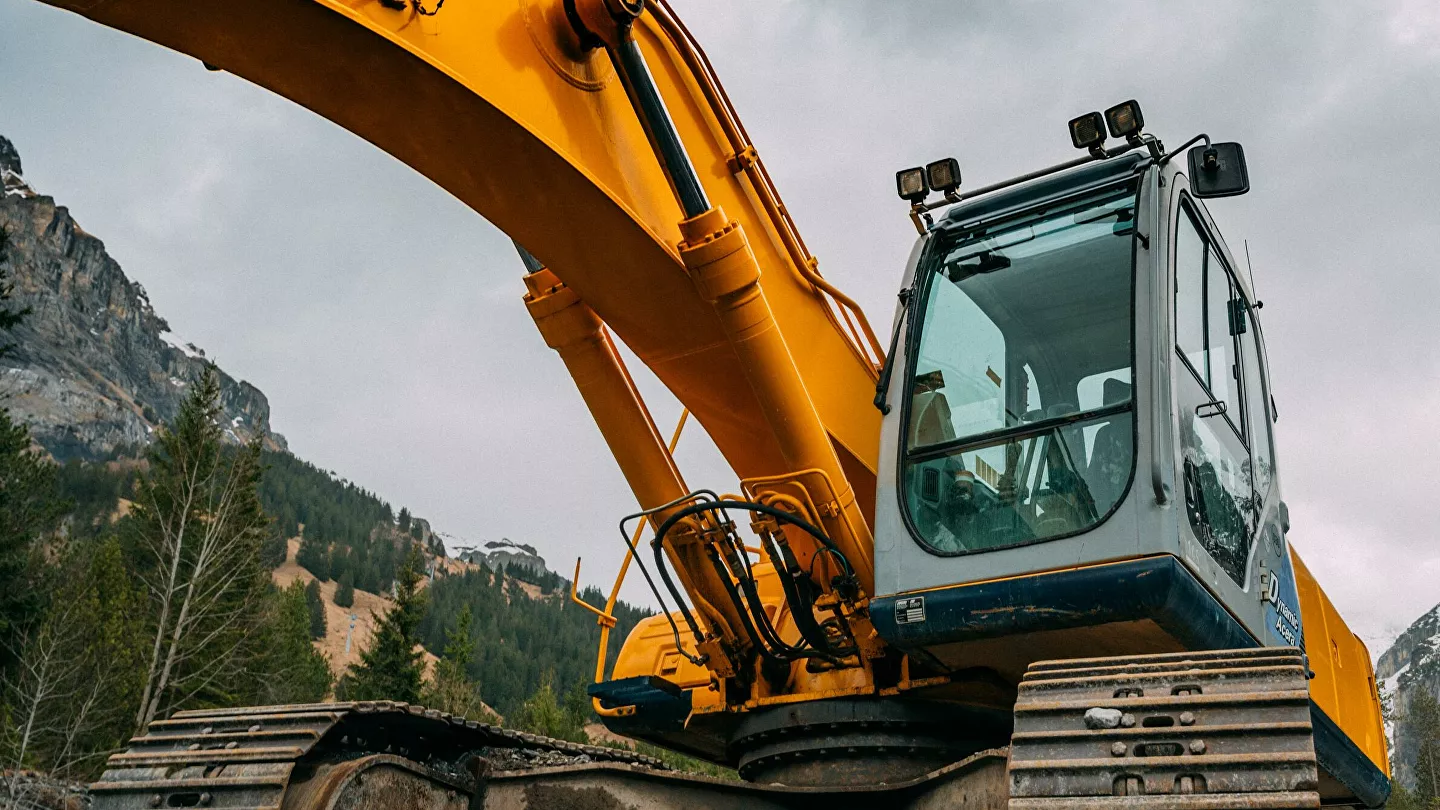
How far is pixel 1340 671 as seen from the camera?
580cm

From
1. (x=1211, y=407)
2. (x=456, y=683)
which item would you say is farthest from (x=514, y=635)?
(x=1211, y=407)

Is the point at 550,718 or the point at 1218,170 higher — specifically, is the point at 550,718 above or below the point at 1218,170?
above

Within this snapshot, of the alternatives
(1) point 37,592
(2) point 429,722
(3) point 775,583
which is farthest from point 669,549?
(1) point 37,592

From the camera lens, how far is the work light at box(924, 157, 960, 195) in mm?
5453

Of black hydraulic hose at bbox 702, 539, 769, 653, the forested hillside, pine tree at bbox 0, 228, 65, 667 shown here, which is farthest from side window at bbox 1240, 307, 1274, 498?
the forested hillside

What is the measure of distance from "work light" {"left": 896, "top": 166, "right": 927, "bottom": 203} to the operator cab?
12mm

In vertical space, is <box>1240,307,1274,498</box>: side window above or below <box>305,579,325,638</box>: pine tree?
below

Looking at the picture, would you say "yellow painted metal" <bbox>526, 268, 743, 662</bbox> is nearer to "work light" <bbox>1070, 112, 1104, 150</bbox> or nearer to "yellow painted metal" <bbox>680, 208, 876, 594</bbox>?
"yellow painted metal" <bbox>680, 208, 876, 594</bbox>

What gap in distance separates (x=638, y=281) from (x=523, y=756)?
1.94m

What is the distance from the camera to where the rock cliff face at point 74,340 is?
134 m

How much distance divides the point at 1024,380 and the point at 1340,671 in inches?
89.8

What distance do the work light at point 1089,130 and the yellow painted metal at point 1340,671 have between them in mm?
2057

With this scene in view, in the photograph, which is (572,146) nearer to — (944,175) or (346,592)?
(944,175)

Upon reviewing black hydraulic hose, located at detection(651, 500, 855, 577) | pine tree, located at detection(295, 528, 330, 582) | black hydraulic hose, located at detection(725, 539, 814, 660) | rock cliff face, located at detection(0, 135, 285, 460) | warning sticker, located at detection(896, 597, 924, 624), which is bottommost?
warning sticker, located at detection(896, 597, 924, 624)
